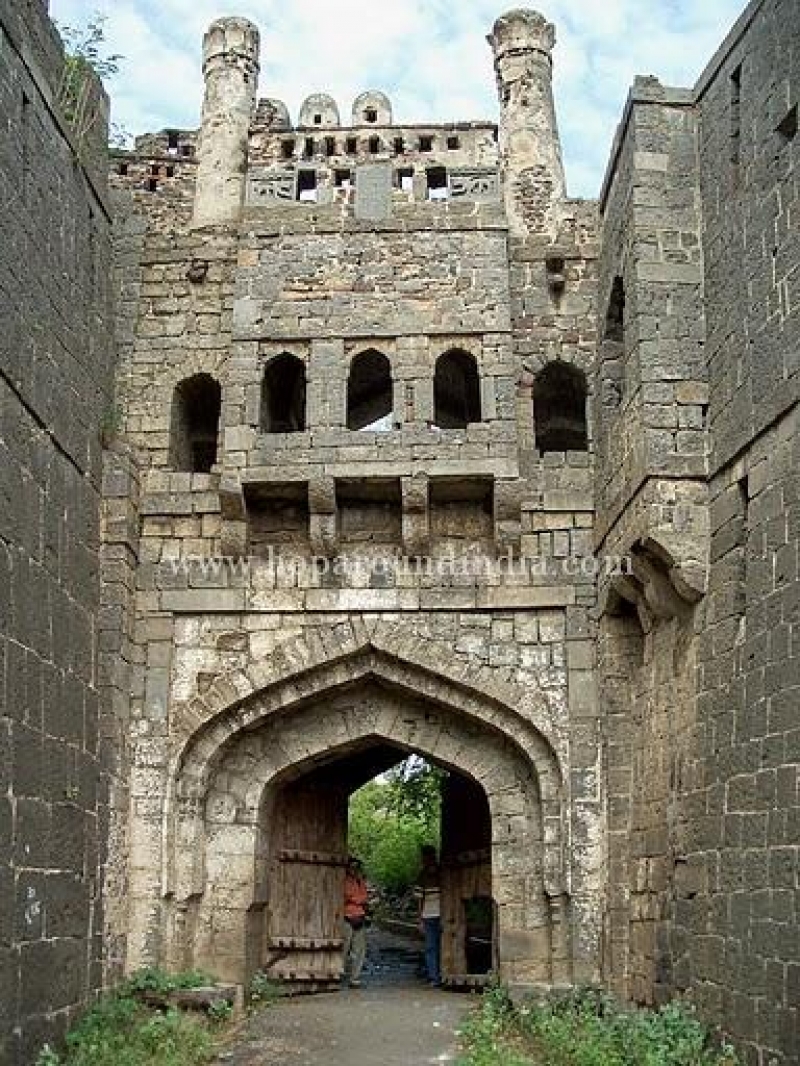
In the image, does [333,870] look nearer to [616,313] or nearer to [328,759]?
[328,759]

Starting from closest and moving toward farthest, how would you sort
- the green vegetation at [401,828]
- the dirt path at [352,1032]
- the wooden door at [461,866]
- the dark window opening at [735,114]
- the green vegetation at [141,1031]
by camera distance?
the green vegetation at [141,1031], the dirt path at [352,1032], the dark window opening at [735,114], the wooden door at [461,866], the green vegetation at [401,828]

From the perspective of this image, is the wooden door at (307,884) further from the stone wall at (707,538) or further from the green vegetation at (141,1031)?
the stone wall at (707,538)

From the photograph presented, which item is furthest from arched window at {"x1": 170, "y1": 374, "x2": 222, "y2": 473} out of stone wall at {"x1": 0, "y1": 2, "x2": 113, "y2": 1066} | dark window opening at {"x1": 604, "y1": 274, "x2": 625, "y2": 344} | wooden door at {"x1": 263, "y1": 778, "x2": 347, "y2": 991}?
dark window opening at {"x1": 604, "y1": 274, "x2": 625, "y2": 344}

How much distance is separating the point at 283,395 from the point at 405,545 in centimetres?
229

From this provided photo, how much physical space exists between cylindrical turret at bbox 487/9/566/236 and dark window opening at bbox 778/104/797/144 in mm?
3825

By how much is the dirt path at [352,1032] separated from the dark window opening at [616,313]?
5344mm

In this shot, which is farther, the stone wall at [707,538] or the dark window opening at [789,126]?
the dark window opening at [789,126]

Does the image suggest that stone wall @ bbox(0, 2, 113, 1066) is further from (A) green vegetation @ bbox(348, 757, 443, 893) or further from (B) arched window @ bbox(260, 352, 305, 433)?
(A) green vegetation @ bbox(348, 757, 443, 893)

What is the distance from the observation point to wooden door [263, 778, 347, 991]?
409 inches

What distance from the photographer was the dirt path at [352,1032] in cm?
778

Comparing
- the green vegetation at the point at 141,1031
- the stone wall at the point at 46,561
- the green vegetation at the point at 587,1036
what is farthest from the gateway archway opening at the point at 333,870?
the stone wall at the point at 46,561

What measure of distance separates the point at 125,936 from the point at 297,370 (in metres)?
4.77

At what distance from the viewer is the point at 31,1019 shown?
7121 mm

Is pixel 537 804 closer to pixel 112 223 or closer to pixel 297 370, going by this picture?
pixel 297 370
